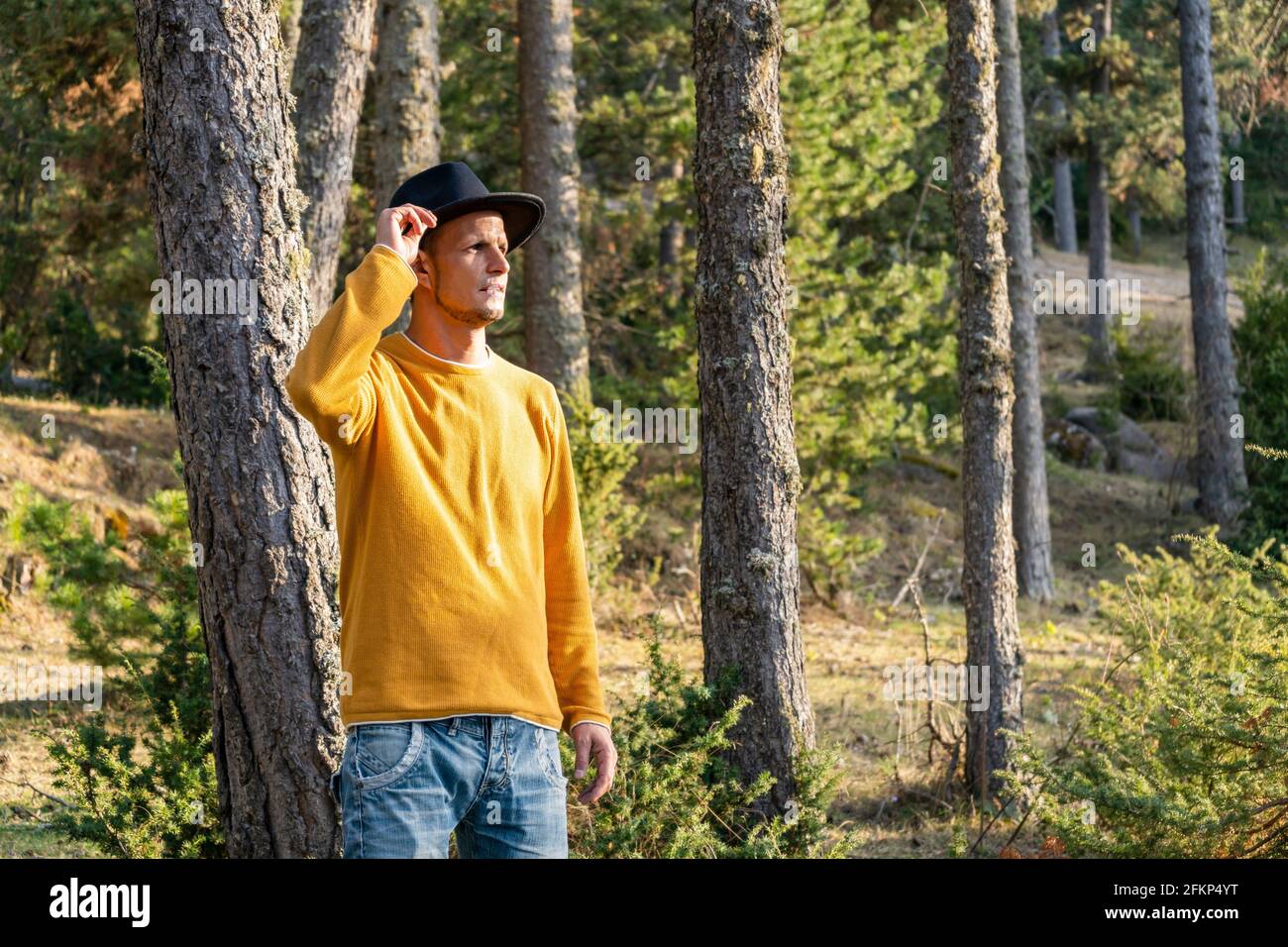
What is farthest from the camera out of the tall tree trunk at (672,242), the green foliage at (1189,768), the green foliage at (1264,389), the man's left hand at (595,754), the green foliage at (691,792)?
the green foliage at (1264,389)

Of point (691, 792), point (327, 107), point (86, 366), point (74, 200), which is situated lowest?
point (691, 792)

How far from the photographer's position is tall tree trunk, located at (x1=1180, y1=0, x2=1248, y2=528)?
688 inches

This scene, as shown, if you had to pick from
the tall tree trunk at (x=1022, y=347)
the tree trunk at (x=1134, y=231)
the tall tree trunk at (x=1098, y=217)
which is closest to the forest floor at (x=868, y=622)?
the tall tree trunk at (x=1022, y=347)

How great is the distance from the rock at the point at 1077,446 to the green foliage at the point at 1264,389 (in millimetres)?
3008

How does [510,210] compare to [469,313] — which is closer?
[469,313]

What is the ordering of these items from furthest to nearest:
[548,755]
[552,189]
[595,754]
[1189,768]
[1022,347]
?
[1022,347], [552,189], [1189,768], [595,754], [548,755]

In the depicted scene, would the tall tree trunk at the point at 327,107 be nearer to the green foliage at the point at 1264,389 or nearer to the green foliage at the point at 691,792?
the green foliage at the point at 691,792

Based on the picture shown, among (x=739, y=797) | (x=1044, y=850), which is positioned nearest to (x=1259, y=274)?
(x=1044, y=850)

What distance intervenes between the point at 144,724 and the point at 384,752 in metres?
5.51

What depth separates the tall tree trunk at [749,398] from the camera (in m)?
5.89

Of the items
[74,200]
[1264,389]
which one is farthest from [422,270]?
[1264,389]

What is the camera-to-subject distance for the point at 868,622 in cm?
1412

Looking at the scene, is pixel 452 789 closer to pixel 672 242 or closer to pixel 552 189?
pixel 552 189
